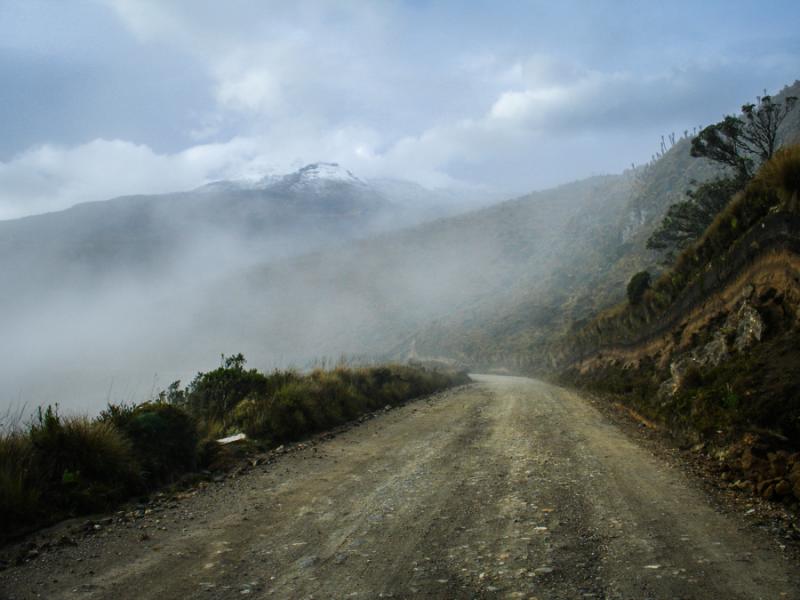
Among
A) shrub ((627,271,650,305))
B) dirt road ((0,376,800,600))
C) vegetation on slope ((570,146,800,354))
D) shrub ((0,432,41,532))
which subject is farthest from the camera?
shrub ((627,271,650,305))

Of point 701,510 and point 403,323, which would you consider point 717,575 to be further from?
point 403,323

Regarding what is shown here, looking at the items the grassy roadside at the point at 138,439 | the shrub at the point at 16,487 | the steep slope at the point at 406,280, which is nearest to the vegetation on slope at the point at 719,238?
the grassy roadside at the point at 138,439

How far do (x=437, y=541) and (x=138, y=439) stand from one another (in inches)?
214

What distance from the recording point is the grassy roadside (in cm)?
566

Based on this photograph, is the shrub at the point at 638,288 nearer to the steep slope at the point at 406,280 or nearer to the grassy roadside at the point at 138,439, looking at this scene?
the grassy roadside at the point at 138,439

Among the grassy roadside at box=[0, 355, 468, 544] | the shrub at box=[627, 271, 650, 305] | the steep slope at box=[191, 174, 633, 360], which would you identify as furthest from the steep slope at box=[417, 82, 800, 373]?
the grassy roadside at box=[0, 355, 468, 544]

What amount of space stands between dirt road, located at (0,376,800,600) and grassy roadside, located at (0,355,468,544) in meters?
0.94

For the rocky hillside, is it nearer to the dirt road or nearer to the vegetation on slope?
the vegetation on slope

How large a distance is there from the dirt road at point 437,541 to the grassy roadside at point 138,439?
935 millimetres

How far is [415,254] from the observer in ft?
413

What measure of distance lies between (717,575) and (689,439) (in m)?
5.75

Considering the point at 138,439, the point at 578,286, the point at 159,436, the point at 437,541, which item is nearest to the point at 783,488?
the point at 437,541

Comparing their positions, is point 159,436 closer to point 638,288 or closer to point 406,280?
point 638,288

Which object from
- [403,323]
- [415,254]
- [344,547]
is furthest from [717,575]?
[415,254]
